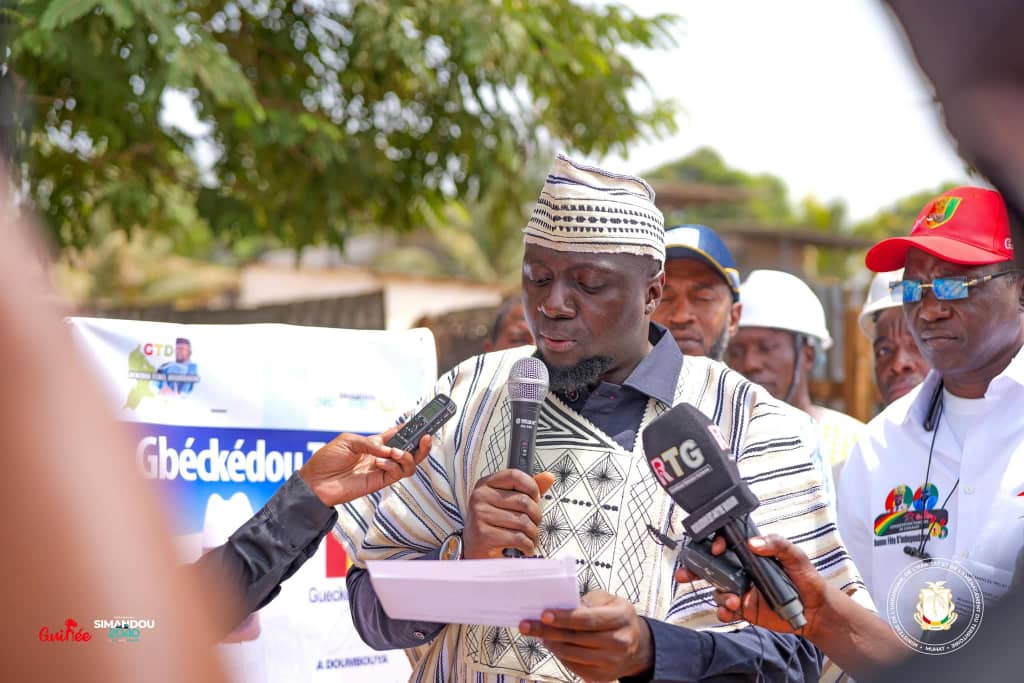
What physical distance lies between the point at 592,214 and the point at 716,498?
95 centimetres

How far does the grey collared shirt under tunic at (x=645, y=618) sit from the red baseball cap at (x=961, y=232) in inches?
43.4

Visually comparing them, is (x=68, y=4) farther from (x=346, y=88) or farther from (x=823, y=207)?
(x=823, y=207)

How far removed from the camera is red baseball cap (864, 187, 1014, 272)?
356 centimetres

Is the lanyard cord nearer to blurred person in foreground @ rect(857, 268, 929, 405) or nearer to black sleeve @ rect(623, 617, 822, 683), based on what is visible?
black sleeve @ rect(623, 617, 822, 683)

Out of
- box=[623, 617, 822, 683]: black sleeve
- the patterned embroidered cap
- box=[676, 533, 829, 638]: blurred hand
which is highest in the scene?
the patterned embroidered cap

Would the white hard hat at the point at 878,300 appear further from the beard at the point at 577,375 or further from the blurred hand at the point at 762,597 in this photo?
the blurred hand at the point at 762,597

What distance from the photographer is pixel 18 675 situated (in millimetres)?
795

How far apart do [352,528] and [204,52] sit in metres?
5.03

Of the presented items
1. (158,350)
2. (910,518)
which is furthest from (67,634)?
(158,350)

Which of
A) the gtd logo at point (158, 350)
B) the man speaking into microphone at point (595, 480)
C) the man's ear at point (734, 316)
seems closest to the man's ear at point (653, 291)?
the man speaking into microphone at point (595, 480)

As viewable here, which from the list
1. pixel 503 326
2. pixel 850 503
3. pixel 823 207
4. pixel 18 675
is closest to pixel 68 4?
pixel 503 326

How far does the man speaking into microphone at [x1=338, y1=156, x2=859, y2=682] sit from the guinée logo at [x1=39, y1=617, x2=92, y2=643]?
1573 mm

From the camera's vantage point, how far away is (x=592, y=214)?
2.90 metres

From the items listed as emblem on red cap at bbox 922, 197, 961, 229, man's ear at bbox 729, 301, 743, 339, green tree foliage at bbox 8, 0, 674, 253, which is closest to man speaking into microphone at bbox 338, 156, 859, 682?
emblem on red cap at bbox 922, 197, 961, 229
